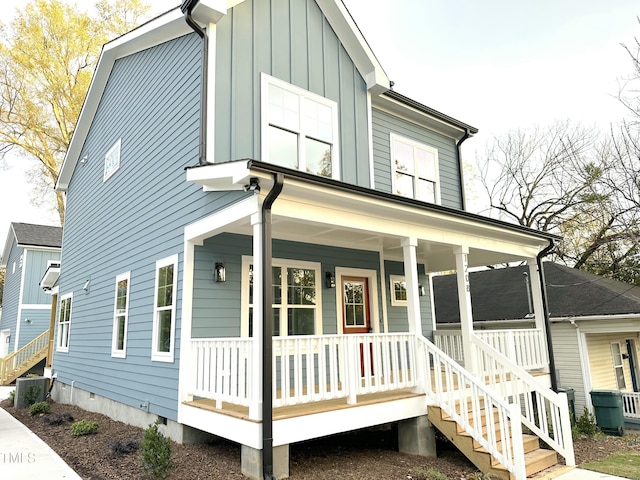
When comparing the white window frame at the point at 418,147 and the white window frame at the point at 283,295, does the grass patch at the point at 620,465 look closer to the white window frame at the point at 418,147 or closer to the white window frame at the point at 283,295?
the white window frame at the point at 283,295

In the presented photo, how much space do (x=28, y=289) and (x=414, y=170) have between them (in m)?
19.1

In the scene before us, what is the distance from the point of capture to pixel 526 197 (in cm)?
2375

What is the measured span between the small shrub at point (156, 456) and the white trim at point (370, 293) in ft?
12.7

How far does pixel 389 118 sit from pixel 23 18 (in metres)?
20.0

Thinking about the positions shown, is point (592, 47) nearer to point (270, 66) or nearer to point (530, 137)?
point (530, 137)

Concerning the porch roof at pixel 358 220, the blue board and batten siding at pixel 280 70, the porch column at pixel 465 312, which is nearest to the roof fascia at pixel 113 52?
the blue board and batten siding at pixel 280 70

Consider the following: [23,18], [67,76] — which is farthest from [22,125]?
[23,18]

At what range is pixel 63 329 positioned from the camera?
13398 millimetres

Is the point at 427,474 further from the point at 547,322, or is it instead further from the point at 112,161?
the point at 112,161

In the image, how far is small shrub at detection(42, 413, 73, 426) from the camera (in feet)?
30.9

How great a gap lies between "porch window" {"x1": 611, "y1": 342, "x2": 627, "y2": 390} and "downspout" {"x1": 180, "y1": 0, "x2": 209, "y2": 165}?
14.2m

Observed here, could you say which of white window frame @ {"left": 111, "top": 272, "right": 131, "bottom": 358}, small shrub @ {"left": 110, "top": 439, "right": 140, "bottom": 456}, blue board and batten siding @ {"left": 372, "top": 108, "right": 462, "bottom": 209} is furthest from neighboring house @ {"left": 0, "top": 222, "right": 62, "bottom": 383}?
blue board and batten siding @ {"left": 372, "top": 108, "right": 462, "bottom": 209}

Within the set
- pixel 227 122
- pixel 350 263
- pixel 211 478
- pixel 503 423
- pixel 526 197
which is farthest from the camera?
pixel 526 197

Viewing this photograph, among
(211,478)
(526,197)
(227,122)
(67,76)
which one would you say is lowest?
(211,478)
